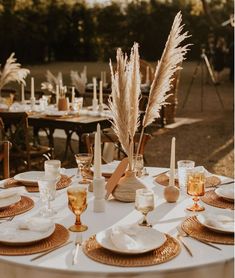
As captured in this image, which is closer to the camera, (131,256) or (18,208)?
(131,256)

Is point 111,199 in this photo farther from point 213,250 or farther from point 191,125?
point 191,125

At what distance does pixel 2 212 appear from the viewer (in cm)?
227

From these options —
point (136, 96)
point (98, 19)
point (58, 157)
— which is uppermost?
point (98, 19)

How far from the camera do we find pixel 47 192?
2.21 metres

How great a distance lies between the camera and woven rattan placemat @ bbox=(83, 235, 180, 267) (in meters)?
1.75

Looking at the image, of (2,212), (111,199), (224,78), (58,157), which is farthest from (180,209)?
(224,78)

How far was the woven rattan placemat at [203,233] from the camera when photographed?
76.0 inches

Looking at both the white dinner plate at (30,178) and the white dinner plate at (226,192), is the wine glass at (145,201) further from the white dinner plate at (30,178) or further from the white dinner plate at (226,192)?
the white dinner plate at (30,178)

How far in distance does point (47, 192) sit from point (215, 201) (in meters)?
0.72

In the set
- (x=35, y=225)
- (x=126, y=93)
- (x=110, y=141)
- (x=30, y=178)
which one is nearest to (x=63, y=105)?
(x=110, y=141)

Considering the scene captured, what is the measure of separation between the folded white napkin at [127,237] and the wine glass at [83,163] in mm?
702

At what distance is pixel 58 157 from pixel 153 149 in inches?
50.4

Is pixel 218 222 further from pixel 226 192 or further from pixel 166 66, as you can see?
pixel 166 66

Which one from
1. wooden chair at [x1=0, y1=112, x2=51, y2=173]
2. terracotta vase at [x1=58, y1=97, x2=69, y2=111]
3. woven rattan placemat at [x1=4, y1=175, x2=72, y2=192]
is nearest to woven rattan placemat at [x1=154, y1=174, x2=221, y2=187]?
woven rattan placemat at [x1=4, y1=175, x2=72, y2=192]
